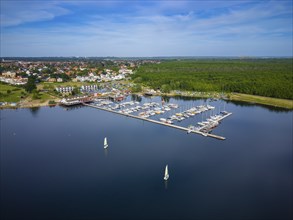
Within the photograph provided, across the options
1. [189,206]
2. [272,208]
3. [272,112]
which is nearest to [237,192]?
[272,208]

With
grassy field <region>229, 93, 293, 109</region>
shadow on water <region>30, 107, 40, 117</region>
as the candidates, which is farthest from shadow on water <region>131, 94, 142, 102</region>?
grassy field <region>229, 93, 293, 109</region>

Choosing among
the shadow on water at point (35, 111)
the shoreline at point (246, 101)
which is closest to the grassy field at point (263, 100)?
the shoreline at point (246, 101)

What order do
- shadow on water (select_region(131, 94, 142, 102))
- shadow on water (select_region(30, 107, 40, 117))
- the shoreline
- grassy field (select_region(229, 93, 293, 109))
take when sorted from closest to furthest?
shadow on water (select_region(30, 107, 40, 117)) → the shoreline → grassy field (select_region(229, 93, 293, 109)) → shadow on water (select_region(131, 94, 142, 102))

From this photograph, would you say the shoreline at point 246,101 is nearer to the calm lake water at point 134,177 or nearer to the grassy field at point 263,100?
the grassy field at point 263,100

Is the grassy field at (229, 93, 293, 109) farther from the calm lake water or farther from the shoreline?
the calm lake water

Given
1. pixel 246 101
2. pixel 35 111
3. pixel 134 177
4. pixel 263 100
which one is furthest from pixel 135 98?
pixel 134 177

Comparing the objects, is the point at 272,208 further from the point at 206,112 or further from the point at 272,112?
the point at 272,112

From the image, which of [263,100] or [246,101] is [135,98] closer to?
[246,101]
